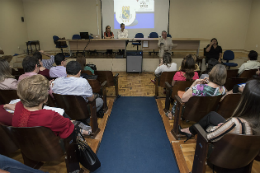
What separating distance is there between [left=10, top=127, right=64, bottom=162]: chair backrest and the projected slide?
24.2 ft

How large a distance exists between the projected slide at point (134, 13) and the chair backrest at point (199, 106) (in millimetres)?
6716

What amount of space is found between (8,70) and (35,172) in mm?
1469

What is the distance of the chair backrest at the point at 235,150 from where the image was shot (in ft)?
3.33

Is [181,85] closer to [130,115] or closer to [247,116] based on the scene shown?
[130,115]

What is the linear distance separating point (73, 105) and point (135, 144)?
0.90 m

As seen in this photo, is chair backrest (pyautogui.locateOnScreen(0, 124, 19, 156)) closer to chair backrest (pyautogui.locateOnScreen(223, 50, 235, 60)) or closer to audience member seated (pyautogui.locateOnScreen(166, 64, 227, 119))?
audience member seated (pyautogui.locateOnScreen(166, 64, 227, 119))

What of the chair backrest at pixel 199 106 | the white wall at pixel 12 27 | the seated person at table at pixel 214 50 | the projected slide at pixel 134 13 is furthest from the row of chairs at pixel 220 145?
the white wall at pixel 12 27

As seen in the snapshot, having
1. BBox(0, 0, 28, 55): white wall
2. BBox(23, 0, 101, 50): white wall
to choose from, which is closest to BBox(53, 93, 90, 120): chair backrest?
BBox(0, 0, 28, 55): white wall

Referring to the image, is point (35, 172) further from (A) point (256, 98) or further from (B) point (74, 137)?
(A) point (256, 98)

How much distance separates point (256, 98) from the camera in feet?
3.24

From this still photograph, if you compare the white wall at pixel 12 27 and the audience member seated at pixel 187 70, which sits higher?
the white wall at pixel 12 27

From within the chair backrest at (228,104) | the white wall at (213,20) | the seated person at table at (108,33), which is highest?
the white wall at (213,20)

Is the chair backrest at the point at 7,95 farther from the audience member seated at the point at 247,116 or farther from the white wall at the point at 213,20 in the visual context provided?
the white wall at the point at 213,20

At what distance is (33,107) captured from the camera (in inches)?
44.6
